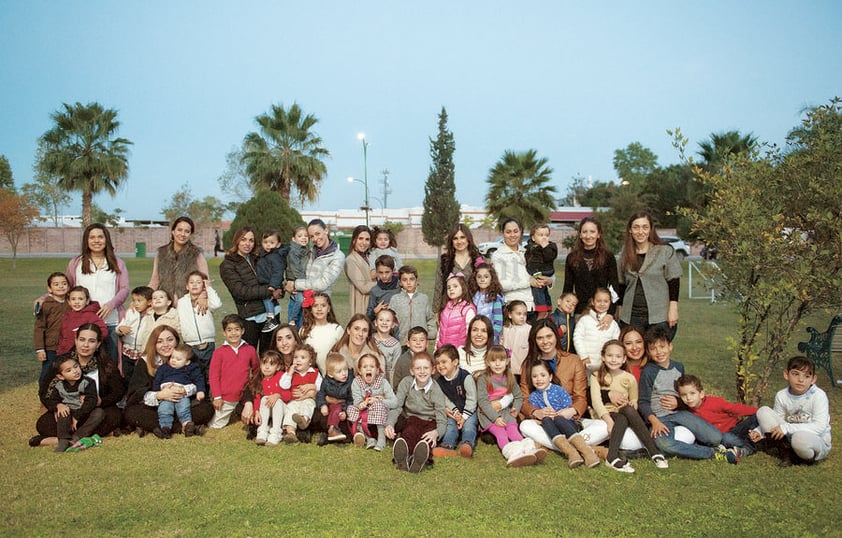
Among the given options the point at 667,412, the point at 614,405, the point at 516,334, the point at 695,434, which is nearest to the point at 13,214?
the point at 516,334

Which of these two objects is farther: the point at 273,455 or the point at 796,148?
the point at 796,148

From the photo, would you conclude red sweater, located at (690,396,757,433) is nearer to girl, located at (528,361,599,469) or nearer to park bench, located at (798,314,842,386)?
girl, located at (528,361,599,469)

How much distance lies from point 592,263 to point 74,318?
4.59 meters

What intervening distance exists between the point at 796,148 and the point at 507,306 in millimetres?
2793

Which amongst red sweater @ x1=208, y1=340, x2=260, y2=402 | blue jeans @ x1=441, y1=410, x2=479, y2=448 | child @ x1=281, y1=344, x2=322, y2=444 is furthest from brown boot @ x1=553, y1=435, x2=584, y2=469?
red sweater @ x1=208, y1=340, x2=260, y2=402

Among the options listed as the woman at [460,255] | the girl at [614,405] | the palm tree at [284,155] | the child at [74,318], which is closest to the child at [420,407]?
the girl at [614,405]

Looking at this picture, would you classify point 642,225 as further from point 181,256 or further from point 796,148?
point 181,256

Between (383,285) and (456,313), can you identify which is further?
(383,285)

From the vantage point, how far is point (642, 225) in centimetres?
543

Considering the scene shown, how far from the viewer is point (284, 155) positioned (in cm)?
3008

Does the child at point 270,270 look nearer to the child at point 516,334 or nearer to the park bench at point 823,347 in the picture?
the child at point 516,334

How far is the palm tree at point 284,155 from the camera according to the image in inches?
1173

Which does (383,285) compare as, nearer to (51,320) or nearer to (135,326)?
(135,326)

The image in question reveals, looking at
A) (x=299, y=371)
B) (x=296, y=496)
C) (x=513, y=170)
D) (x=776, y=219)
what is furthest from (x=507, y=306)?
(x=513, y=170)
